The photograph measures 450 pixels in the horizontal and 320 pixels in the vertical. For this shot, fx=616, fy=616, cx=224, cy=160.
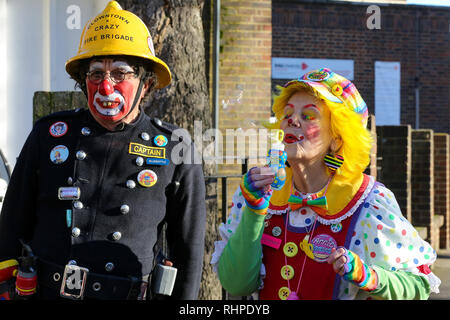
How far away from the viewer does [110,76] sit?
8.97 feet

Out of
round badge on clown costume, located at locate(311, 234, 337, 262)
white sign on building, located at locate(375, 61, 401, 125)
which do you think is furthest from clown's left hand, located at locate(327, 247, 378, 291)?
white sign on building, located at locate(375, 61, 401, 125)

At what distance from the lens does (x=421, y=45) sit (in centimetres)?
1803

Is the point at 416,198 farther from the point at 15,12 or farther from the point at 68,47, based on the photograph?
the point at 15,12

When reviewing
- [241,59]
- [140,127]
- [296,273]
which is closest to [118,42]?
[140,127]

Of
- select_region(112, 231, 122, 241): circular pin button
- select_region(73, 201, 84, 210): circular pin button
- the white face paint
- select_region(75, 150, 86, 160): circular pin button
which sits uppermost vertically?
the white face paint

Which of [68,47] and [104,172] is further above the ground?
[68,47]

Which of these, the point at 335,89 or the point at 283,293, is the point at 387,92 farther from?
the point at 283,293

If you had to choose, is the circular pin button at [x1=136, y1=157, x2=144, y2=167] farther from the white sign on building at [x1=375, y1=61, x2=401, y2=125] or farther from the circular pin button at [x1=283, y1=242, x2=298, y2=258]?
the white sign on building at [x1=375, y1=61, x2=401, y2=125]

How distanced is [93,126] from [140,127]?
212 millimetres

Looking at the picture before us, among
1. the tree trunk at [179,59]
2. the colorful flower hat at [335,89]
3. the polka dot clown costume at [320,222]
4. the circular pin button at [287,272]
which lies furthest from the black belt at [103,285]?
the tree trunk at [179,59]

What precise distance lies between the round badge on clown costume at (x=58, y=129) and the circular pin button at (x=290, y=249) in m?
1.12

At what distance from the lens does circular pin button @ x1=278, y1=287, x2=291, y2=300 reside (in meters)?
2.57

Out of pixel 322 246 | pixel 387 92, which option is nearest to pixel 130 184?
pixel 322 246

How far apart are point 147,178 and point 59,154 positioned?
16.1 inches
